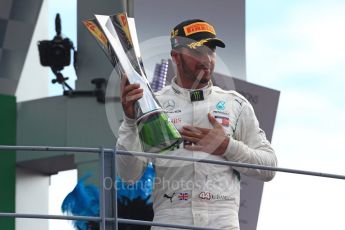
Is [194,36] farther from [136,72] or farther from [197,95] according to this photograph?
[136,72]

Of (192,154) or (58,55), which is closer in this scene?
(192,154)

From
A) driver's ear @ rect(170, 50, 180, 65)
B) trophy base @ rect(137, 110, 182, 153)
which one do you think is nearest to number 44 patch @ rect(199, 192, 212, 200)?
trophy base @ rect(137, 110, 182, 153)

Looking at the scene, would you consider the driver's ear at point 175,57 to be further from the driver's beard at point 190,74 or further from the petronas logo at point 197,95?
the petronas logo at point 197,95

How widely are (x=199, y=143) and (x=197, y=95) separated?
39cm

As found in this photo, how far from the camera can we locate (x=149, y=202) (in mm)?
7711

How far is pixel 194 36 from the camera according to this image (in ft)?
22.8

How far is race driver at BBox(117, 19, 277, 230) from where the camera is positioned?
259 inches

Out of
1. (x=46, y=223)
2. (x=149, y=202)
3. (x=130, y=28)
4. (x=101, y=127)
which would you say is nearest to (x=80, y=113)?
(x=101, y=127)

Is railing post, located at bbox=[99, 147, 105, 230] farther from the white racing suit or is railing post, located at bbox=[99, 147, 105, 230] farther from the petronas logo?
the petronas logo

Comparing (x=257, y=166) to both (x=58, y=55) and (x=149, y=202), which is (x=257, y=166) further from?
Result: (x=58, y=55)

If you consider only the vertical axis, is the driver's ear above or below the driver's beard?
above

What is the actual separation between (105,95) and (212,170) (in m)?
5.42

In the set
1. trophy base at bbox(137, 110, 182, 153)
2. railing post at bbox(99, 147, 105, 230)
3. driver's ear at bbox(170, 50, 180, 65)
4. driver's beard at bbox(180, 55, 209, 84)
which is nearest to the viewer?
railing post at bbox(99, 147, 105, 230)

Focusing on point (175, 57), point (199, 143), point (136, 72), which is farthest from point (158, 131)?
point (175, 57)
